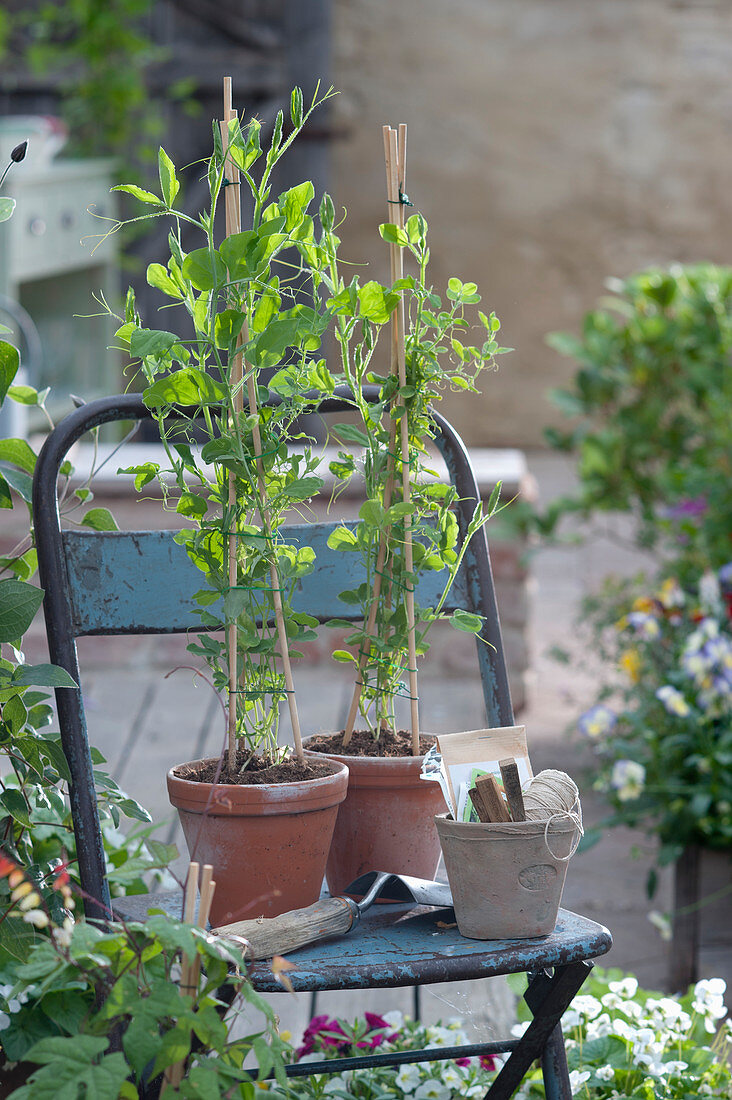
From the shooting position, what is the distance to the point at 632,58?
6.47 metres

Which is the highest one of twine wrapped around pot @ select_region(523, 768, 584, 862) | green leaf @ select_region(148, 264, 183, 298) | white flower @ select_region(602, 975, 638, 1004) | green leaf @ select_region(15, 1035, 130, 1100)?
green leaf @ select_region(148, 264, 183, 298)

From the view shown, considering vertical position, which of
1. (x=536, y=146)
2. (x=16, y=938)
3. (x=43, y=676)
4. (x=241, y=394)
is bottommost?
(x=16, y=938)

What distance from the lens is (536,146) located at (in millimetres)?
6523

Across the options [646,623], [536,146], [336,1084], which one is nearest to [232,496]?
[336,1084]

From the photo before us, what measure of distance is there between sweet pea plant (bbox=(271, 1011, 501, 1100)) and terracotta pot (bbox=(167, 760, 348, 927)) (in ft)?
1.18

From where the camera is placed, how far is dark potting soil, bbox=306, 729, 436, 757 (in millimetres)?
1041

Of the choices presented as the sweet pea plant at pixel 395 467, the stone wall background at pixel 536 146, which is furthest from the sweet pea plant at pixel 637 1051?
the stone wall background at pixel 536 146

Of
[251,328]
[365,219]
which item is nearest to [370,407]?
[251,328]

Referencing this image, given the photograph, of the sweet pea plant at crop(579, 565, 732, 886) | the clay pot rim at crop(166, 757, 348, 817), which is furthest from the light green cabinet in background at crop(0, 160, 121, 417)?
the clay pot rim at crop(166, 757, 348, 817)

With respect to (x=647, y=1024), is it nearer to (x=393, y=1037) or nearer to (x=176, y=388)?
(x=393, y=1037)

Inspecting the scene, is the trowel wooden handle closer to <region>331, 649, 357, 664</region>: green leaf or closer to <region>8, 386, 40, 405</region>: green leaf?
<region>331, 649, 357, 664</region>: green leaf

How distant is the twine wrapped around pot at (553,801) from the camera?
0.91 meters

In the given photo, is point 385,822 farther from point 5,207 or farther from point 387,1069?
point 5,207

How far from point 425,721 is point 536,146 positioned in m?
4.78
